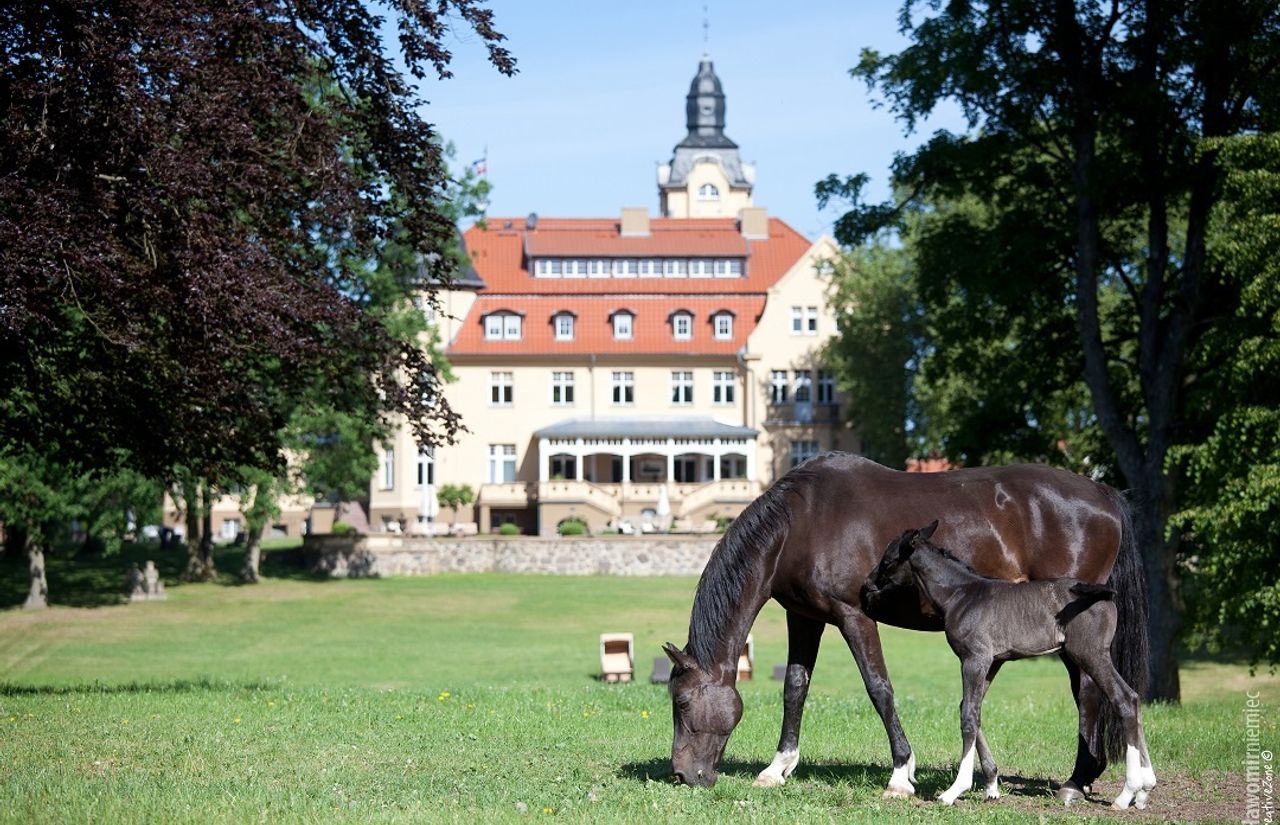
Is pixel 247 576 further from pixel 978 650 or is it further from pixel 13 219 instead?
pixel 978 650

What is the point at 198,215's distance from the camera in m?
13.6

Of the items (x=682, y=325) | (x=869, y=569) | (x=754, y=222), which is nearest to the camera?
(x=869, y=569)

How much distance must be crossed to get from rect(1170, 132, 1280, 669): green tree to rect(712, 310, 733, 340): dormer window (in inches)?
2269

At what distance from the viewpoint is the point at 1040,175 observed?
77.3 ft

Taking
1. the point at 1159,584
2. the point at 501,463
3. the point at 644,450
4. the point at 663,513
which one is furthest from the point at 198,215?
the point at 501,463

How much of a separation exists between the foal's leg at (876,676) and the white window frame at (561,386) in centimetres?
6652

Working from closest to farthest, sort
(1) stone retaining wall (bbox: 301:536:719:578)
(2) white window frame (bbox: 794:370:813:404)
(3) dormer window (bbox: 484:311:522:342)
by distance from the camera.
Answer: (1) stone retaining wall (bbox: 301:536:719:578) → (2) white window frame (bbox: 794:370:813:404) → (3) dormer window (bbox: 484:311:522:342)

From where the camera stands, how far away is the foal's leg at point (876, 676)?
947 centimetres

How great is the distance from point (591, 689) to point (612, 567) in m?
39.2

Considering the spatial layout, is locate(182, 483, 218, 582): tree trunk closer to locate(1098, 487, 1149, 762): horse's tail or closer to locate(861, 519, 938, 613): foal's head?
locate(861, 519, 938, 613): foal's head

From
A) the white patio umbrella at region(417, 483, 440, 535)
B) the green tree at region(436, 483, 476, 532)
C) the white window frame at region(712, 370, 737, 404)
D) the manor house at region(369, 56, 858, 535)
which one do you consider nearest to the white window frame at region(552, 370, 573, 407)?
the manor house at region(369, 56, 858, 535)

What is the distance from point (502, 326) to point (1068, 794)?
67.7 m

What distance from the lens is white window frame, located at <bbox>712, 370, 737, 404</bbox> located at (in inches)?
3007

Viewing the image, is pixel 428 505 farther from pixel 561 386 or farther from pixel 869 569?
pixel 869 569
